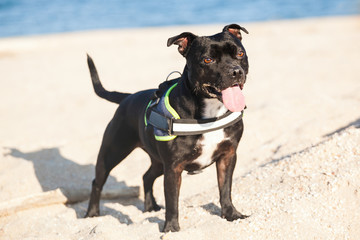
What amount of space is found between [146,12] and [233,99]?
80.4 ft

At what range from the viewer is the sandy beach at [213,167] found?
Answer: 3.92 meters

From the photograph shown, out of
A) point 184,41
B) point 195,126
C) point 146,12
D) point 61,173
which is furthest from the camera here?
point 146,12

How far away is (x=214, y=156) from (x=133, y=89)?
252 inches

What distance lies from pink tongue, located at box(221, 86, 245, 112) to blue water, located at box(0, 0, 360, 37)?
1912 cm

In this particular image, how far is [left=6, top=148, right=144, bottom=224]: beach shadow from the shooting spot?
218 inches

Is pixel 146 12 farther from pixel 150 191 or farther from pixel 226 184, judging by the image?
pixel 226 184

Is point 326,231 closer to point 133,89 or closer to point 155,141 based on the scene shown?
point 155,141

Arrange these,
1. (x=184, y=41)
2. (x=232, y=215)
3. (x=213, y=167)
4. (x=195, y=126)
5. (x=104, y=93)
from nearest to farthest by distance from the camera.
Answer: (x=195, y=126)
(x=184, y=41)
(x=232, y=215)
(x=104, y=93)
(x=213, y=167)

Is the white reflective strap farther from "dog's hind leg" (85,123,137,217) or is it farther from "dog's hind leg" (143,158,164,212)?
"dog's hind leg" (143,158,164,212)

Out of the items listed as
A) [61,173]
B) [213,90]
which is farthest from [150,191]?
[213,90]

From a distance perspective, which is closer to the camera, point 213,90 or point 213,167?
point 213,90

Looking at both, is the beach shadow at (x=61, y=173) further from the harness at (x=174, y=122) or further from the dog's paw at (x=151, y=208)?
the harness at (x=174, y=122)

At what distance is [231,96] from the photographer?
348 centimetres

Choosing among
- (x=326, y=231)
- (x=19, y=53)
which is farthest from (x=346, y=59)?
(x=19, y=53)
